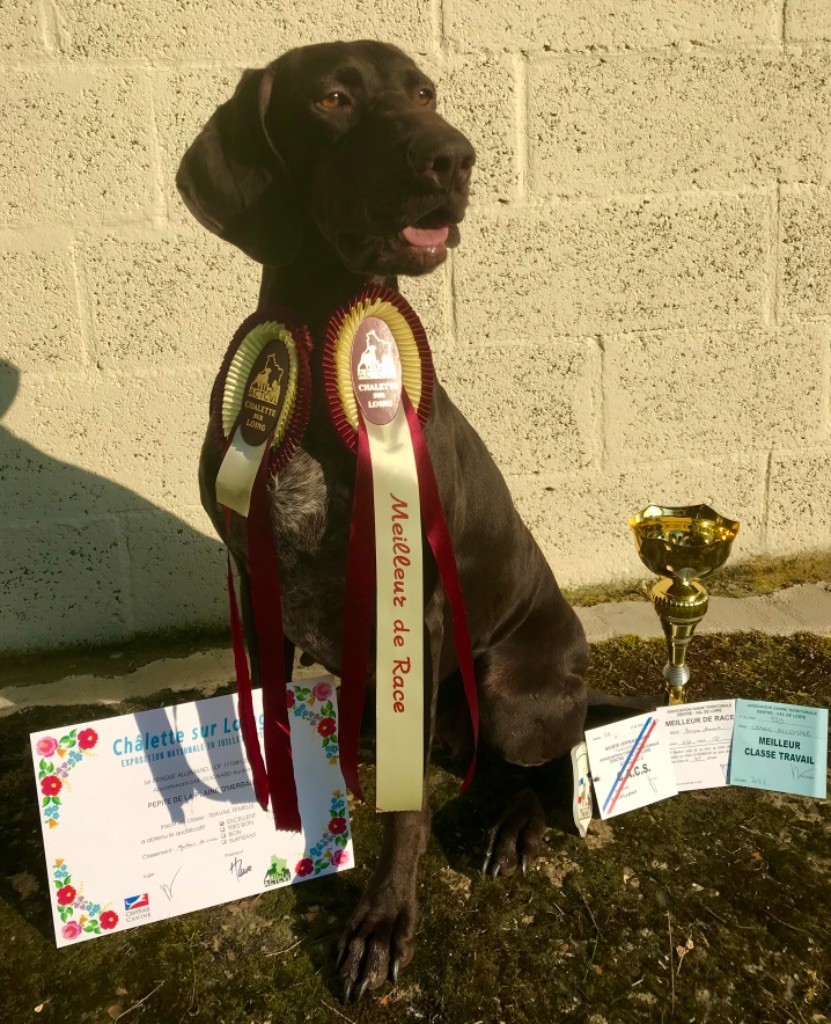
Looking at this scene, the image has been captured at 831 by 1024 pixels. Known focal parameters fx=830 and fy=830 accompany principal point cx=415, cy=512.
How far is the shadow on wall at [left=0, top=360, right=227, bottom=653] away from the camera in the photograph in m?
2.81

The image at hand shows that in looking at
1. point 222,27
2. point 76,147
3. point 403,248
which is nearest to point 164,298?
point 76,147

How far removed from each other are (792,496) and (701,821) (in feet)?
5.70

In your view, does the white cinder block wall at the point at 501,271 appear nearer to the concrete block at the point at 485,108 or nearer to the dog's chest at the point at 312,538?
the concrete block at the point at 485,108

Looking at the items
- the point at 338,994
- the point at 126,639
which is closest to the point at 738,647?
the point at 338,994

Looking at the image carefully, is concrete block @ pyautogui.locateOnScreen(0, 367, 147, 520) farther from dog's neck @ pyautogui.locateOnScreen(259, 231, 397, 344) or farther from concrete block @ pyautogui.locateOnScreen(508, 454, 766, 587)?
concrete block @ pyautogui.locateOnScreen(508, 454, 766, 587)

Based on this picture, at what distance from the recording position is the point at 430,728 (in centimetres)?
175

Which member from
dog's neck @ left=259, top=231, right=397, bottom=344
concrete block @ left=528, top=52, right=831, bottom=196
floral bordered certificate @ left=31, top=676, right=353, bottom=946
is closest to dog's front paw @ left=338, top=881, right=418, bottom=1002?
floral bordered certificate @ left=31, top=676, right=353, bottom=946

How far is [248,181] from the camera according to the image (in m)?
1.64

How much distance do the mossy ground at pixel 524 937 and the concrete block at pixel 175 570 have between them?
0.99 m

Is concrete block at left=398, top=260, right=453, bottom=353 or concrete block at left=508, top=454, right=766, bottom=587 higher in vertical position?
concrete block at left=398, top=260, right=453, bottom=353

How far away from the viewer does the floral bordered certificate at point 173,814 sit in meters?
1.64

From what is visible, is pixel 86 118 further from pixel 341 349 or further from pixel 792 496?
pixel 792 496

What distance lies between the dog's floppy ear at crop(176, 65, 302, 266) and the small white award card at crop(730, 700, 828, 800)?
1568mm
